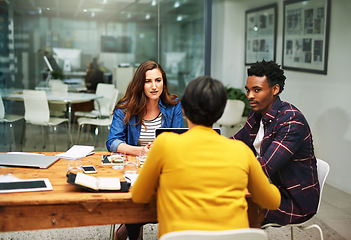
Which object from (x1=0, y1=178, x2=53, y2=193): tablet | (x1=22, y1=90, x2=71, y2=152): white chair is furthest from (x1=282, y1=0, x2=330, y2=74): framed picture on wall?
(x1=0, y1=178, x2=53, y2=193): tablet

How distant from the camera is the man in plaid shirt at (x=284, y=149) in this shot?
2494 millimetres

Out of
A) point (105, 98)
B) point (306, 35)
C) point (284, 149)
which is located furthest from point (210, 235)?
point (105, 98)

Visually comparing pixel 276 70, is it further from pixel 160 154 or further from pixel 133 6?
pixel 133 6

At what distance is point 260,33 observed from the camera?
6.50 metres

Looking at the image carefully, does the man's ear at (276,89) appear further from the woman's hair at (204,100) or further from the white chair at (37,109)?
the white chair at (37,109)

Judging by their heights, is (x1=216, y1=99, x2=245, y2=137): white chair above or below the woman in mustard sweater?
below

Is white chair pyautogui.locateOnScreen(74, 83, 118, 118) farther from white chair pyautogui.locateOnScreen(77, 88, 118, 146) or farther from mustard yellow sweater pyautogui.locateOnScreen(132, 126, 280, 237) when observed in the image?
mustard yellow sweater pyautogui.locateOnScreen(132, 126, 280, 237)

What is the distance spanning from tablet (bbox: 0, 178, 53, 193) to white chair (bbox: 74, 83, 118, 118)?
3.72m

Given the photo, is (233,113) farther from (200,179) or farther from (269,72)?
(200,179)

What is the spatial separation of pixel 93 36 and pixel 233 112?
219 centimetres

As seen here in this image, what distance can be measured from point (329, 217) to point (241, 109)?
2.33 metres

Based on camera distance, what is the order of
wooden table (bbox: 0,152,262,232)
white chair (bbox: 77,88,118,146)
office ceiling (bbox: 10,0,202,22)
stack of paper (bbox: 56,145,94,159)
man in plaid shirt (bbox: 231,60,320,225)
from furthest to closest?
white chair (bbox: 77,88,118,146)
office ceiling (bbox: 10,0,202,22)
stack of paper (bbox: 56,145,94,159)
man in plaid shirt (bbox: 231,60,320,225)
wooden table (bbox: 0,152,262,232)

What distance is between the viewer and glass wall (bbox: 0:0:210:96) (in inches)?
222

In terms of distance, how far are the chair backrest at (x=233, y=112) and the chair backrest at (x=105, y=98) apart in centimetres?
156
